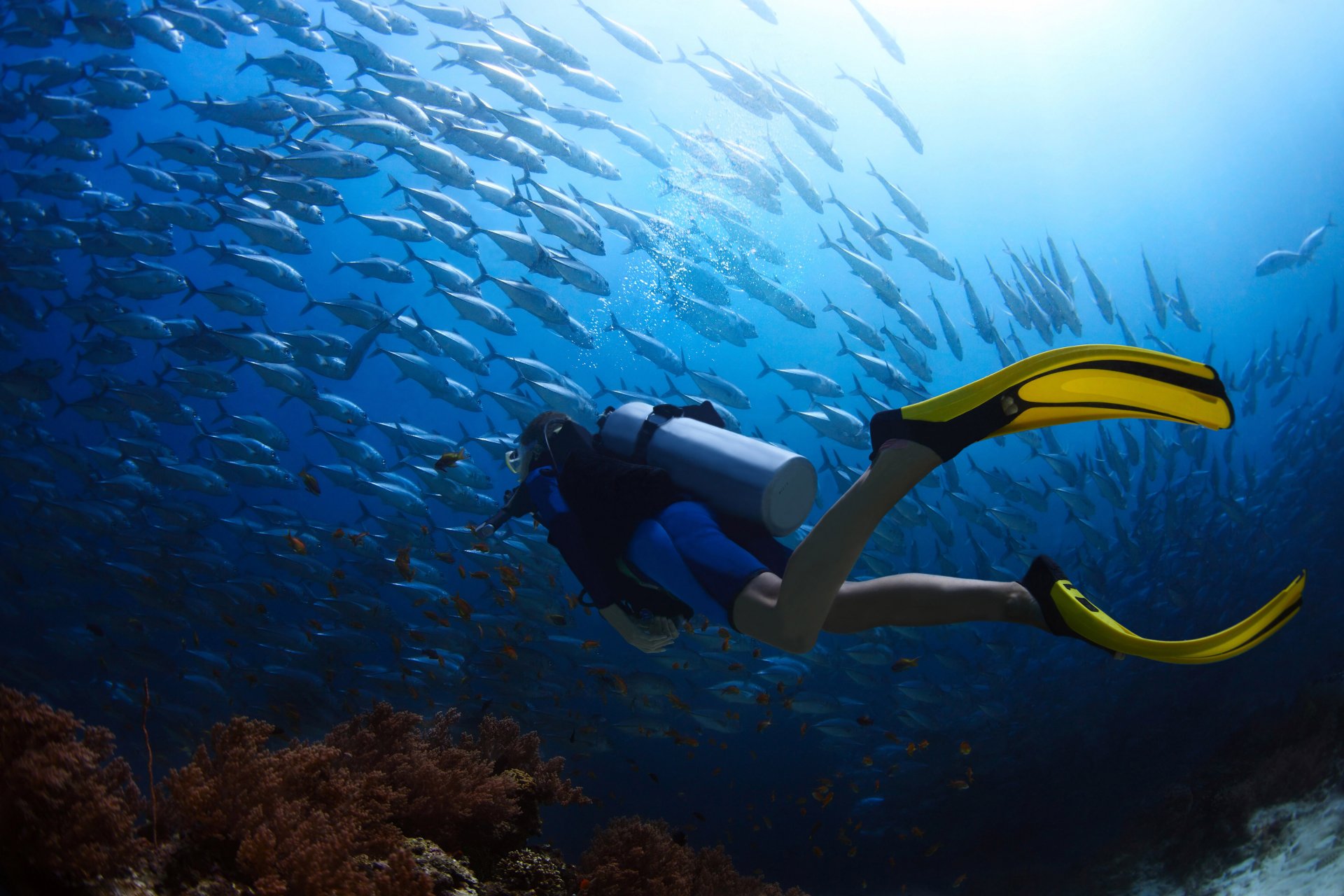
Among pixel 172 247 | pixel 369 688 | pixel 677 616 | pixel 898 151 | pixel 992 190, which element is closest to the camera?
pixel 677 616

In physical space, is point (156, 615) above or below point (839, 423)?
below

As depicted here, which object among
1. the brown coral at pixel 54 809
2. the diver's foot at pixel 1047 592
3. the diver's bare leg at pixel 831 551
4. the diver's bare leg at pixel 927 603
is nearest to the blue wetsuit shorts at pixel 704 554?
the diver's bare leg at pixel 831 551

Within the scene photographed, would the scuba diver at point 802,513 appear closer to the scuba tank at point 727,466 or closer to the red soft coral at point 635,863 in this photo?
the scuba tank at point 727,466

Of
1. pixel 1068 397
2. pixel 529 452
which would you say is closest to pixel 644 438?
pixel 529 452

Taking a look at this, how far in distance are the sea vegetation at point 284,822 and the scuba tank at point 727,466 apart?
174cm

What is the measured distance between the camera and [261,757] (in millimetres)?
2557

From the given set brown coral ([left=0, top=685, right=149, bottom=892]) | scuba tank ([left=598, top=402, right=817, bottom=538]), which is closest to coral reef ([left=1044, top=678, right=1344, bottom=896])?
scuba tank ([left=598, top=402, right=817, bottom=538])

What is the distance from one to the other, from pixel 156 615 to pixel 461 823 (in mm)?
10255

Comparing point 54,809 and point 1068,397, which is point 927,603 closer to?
point 1068,397

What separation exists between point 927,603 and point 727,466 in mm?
841

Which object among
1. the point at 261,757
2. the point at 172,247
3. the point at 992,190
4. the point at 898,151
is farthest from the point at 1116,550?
the point at 992,190

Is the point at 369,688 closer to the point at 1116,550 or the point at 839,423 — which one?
the point at 839,423

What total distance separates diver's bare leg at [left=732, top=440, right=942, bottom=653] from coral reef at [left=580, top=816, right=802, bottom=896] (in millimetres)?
2693

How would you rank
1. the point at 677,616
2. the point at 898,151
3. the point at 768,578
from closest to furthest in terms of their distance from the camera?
1. the point at 768,578
2. the point at 677,616
3. the point at 898,151
